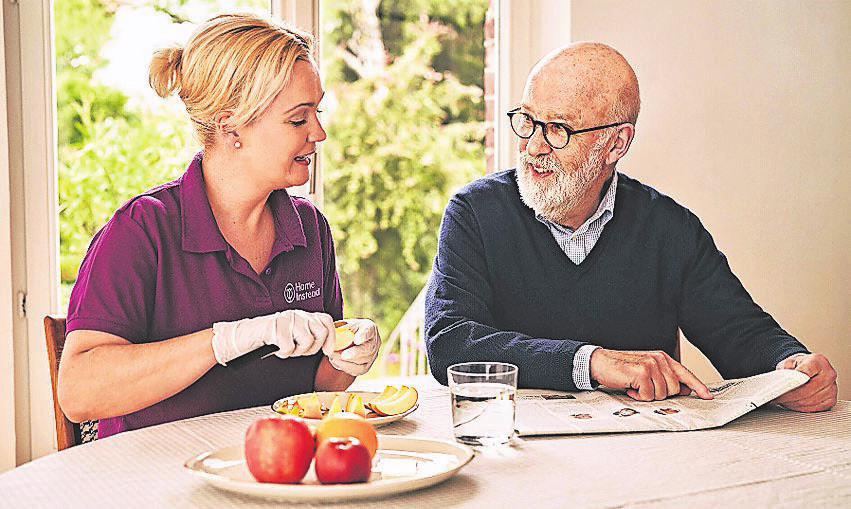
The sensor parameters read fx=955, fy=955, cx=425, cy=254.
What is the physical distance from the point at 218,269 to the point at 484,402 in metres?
0.66

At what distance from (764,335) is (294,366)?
92 cm

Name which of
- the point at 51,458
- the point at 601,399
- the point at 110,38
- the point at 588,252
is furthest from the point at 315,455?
the point at 110,38

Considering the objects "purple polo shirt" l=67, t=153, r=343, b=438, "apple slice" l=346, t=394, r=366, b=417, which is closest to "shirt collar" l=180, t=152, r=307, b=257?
"purple polo shirt" l=67, t=153, r=343, b=438

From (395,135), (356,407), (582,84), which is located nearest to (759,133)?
(582,84)

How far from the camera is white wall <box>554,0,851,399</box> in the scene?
296 cm

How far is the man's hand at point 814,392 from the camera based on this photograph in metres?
1.55

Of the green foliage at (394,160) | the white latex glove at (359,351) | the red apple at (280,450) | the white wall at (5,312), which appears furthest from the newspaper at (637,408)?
the green foliage at (394,160)

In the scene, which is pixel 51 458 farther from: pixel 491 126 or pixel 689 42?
pixel 689 42

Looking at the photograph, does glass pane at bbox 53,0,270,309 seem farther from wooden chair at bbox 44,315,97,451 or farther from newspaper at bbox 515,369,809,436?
newspaper at bbox 515,369,809,436

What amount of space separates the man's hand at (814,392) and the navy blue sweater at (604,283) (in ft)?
0.83

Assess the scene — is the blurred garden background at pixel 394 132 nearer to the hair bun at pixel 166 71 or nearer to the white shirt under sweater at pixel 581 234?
the white shirt under sweater at pixel 581 234

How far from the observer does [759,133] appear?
318 cm

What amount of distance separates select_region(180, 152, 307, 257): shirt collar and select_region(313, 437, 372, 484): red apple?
749 mm

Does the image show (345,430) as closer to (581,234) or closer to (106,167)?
(581,234)
